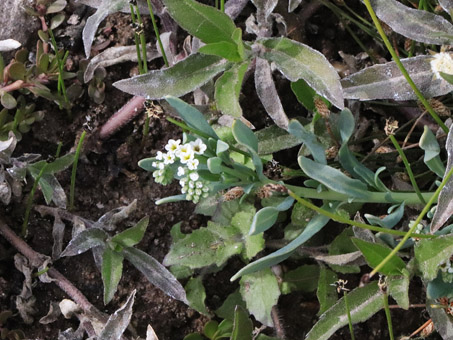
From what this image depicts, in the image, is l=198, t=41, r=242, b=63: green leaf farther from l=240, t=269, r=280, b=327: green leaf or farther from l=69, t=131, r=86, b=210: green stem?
l=240, t=269, r=280, b=327: green leaf

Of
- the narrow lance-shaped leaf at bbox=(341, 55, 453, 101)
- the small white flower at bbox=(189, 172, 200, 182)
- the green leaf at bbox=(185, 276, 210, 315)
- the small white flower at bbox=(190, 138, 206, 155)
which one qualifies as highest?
the narrow lance-shaped leaf at bbox=(341, 55, 453, 101)

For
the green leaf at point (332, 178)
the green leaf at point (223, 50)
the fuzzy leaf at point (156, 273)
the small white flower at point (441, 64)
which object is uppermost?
the green leaf at point (223, 50)

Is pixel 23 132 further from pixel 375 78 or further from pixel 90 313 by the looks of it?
pixel 375 78

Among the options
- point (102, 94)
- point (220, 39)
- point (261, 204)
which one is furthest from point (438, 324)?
point (102, 94)

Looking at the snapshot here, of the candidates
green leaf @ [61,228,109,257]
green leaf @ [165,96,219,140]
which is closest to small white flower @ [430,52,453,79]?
green leaf @ [165,96,219,140]

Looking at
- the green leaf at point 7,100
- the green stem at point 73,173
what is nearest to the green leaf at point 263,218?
the green stem at point 73,173

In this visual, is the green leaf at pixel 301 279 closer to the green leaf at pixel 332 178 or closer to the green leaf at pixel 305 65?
the green leaf at pixel 332 178
